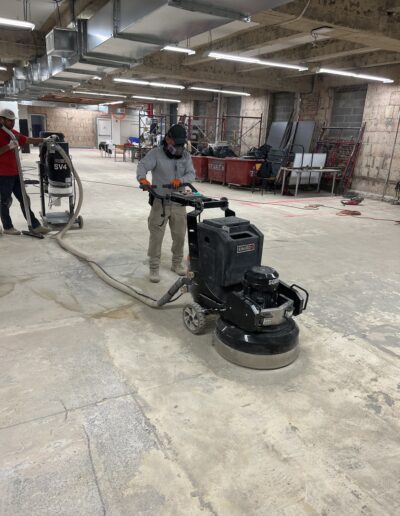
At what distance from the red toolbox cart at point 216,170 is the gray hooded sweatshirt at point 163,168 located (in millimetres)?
6925

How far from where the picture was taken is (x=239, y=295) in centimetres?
218

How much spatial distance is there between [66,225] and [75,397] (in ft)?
11.3

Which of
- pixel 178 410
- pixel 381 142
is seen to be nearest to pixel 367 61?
pixel 381 142

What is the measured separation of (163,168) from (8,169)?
2.22 metres

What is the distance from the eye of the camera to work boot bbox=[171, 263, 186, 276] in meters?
3.69

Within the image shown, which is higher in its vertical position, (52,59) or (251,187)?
(52,59)

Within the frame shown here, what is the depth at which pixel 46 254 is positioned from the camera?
4.08m

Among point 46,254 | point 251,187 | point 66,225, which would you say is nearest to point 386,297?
point 46,254

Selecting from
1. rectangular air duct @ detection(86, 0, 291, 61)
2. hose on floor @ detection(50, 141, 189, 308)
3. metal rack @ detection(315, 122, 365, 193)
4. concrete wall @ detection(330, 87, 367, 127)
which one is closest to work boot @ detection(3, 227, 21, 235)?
hose on floor @ detection(50, 141, 189, 308)

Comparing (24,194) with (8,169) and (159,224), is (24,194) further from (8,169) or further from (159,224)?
(159,224)

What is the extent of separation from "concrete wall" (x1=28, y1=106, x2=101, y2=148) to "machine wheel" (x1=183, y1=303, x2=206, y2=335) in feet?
74.8

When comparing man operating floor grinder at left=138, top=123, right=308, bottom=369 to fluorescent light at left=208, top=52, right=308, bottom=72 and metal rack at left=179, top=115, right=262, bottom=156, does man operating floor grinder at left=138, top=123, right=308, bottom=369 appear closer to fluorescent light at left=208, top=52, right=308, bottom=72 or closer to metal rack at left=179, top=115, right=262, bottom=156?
fluorescent light at left=208, top=52, right=308, bottom=72

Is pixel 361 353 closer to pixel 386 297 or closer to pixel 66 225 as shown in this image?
pixel 386 297

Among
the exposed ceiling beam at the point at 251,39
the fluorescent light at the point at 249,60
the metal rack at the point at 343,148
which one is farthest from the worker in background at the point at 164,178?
the metal rack at the point at 343,148
